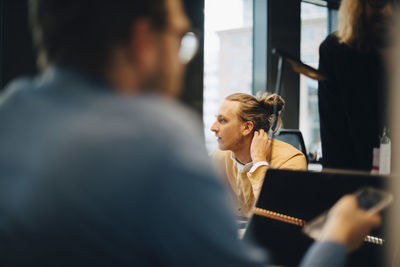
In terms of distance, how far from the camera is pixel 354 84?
1.37 metres

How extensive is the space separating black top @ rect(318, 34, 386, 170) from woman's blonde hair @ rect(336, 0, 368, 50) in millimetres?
34

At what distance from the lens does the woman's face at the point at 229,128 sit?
2.16 metres

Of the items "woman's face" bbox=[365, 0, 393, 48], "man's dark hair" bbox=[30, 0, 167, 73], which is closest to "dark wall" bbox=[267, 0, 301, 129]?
"woman's face" bbox=[365, 0, 393, 48]

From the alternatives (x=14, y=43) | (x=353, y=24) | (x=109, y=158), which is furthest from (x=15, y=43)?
(x=109, y=158)

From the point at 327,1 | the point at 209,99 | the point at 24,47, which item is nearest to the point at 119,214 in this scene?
the point at 24,47

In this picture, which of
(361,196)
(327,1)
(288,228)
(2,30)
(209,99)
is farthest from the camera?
(327,1)

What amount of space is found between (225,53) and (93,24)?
2.60 metres

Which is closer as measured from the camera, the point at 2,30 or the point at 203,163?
the point at 203,163

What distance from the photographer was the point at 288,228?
0.95 m

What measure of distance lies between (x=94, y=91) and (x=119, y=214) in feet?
0.52

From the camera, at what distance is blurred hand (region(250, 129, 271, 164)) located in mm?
1981

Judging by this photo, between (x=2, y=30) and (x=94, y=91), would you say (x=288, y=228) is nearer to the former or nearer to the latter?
(x=94, y=91)

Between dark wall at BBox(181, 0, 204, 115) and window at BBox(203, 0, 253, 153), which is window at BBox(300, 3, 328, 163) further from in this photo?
dark wall at BBox(181, 0, 204, 115)

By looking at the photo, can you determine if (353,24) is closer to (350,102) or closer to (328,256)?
(350,102)
